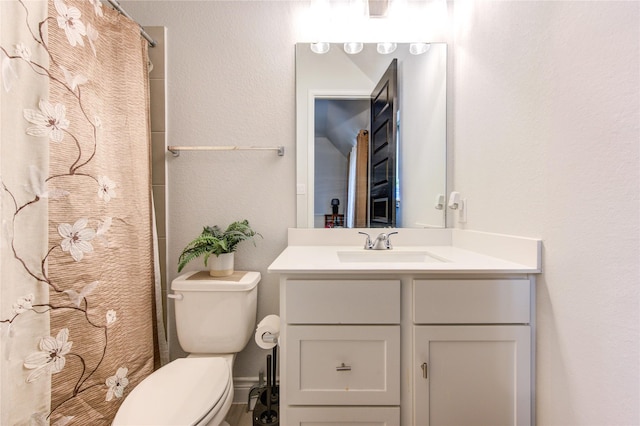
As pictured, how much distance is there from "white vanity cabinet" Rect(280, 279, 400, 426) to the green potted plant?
0.59 metres

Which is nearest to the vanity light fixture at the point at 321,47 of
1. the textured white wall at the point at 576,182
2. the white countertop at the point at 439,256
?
the textured white wall at the point at 576,182

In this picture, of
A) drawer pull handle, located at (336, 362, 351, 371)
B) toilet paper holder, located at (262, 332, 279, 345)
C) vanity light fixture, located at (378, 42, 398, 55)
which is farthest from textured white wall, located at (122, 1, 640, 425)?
drawer pull handle, located at (336, 362, 351, 371)

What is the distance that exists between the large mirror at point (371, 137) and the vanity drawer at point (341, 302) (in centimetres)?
64

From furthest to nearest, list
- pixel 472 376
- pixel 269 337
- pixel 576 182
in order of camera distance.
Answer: pixel 269 337 < pixel 472 376 < pixel 576 182

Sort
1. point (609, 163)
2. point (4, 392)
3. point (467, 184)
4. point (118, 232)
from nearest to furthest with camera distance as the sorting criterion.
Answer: point (609, 163), point (4, 392), point (118, 232), point (467, 184)

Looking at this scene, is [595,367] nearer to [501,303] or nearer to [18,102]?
[501,303]

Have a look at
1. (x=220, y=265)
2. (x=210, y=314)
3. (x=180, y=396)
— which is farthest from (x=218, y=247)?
(x=180, y=396)

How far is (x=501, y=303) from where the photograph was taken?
3.00ft

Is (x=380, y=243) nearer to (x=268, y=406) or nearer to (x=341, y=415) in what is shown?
(x=341, y=415)

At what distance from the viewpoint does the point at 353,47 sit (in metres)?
1.51

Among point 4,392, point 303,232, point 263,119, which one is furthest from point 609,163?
point 4,392

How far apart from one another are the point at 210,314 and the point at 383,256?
819 mm

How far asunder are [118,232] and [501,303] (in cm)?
142

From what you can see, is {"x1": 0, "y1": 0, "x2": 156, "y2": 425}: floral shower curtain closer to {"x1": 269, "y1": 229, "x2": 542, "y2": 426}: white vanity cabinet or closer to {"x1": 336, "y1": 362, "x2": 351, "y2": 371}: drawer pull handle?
{"x1": 269, "y1": 229, "x2": 542, "y2": 426}: white vanity cabinet
